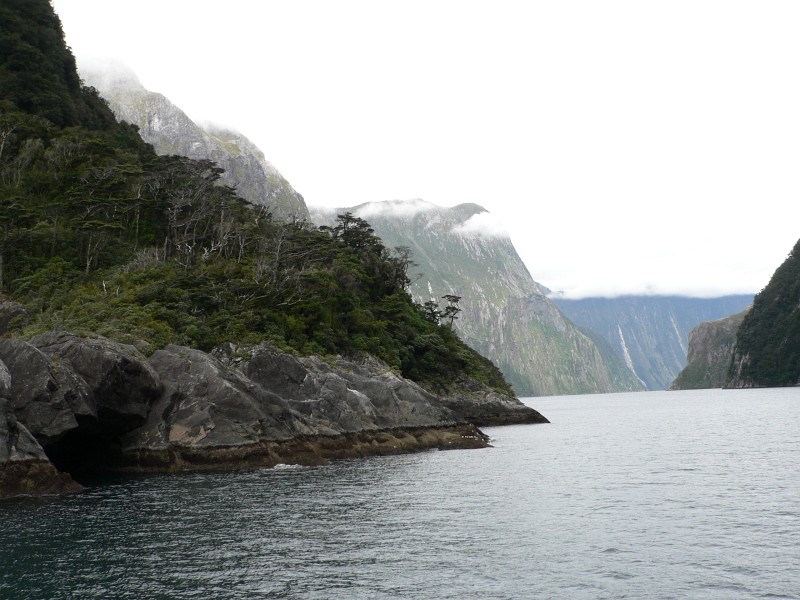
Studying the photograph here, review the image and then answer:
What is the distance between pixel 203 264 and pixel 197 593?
62174 mm

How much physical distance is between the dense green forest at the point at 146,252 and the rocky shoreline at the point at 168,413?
7.37 metres

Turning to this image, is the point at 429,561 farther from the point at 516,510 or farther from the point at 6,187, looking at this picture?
the point at 6,187

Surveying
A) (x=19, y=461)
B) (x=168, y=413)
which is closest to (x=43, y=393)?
(x=19, y=461)

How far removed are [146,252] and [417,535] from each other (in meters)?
65.0

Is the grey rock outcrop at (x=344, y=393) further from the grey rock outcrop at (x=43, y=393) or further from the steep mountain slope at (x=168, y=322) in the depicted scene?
the grey rock outcrop at (x=43, y=393)

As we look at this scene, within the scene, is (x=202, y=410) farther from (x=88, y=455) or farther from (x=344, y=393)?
(x=344, y=393)

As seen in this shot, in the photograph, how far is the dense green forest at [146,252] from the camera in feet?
221

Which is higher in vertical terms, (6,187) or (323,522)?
(6,187)

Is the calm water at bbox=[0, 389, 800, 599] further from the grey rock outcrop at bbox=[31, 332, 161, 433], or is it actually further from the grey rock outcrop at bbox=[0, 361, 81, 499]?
the grey rock outcrop at bbox=[31, 332, 161, 433]

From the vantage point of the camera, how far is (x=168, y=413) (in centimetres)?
5062

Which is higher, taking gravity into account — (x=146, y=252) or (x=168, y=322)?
(x=146, y=252)

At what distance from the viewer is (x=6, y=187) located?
81188 mm

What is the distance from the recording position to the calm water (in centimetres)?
2230

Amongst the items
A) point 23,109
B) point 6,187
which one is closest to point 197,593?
point 6,187
